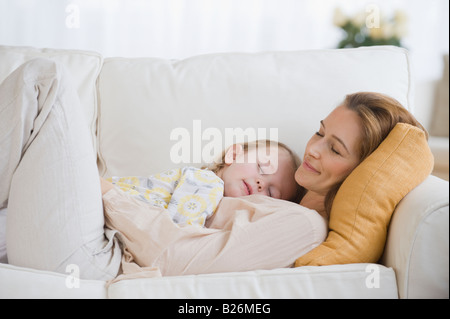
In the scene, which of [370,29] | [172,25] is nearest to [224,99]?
[172,25]

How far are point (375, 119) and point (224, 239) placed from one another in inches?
20.4

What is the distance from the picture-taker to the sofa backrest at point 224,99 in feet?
5.01

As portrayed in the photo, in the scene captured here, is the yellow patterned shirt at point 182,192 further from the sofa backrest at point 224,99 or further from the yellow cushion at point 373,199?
the yellow cushion at point 373,199

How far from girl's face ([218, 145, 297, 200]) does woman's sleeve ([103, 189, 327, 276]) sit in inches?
9.0

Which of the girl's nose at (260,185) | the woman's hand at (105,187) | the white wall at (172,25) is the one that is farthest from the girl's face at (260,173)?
the white wall at (172,25)

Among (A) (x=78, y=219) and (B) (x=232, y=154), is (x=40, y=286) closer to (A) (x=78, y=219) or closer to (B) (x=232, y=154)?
(A) (x=78, y=219)

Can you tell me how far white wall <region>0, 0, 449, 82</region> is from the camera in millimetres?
3006

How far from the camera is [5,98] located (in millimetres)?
1077

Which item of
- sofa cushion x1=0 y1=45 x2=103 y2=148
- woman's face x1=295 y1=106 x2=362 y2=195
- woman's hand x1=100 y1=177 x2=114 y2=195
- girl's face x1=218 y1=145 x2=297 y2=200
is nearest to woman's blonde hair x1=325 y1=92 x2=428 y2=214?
woman's face x1=295 y1=106 x2=362 y2=195

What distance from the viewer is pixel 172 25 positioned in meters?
3.06
